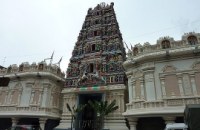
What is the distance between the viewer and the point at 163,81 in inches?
728

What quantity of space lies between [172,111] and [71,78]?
15.8 metres

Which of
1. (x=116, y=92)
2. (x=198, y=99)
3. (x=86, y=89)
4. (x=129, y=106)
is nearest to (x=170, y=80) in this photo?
(x=198, y=99)

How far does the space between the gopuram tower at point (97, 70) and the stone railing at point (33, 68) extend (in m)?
2.06

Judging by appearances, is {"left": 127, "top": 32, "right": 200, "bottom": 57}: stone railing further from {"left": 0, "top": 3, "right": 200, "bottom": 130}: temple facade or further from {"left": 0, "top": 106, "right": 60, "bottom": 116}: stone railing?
{"left": 0, "top": 106, "right": 60, "bottom": 116}: stone railing

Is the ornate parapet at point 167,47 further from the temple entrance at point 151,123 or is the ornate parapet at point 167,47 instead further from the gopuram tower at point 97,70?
the temple entrance at point 151,123

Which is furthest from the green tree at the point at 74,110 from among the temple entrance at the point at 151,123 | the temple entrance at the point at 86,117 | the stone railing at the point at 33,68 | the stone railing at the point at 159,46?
the stone railing at the point at 159,46

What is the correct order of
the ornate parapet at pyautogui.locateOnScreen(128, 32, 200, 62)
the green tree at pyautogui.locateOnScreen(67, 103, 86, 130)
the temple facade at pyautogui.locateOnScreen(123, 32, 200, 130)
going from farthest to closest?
the green tree at pyautogui.locateOnScreen(67, 103, 86, 130) < the ornate parapet at pyautogui.locateOnScreen(128, 32, 200, 62) < the temple facade at pyautogui.locateOnScreen(123, 32, 200, 130)

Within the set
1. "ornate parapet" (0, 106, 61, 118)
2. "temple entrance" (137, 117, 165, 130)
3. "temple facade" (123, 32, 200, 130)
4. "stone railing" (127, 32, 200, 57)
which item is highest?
"stone railing" (127, 32, 200, 57)

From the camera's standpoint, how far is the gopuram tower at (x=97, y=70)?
23.3 m

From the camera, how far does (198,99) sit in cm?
1627

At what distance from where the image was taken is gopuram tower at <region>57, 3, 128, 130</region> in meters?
23.3

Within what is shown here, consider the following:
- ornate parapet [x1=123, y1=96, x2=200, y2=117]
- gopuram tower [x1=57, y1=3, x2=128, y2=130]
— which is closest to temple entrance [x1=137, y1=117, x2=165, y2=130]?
ornate parapet [x1=123, y1=96, x2=200, y2=117]

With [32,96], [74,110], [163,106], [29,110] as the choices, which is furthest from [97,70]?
[163,106]

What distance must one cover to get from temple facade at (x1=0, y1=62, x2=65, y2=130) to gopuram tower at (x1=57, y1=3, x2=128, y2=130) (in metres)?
1.88
